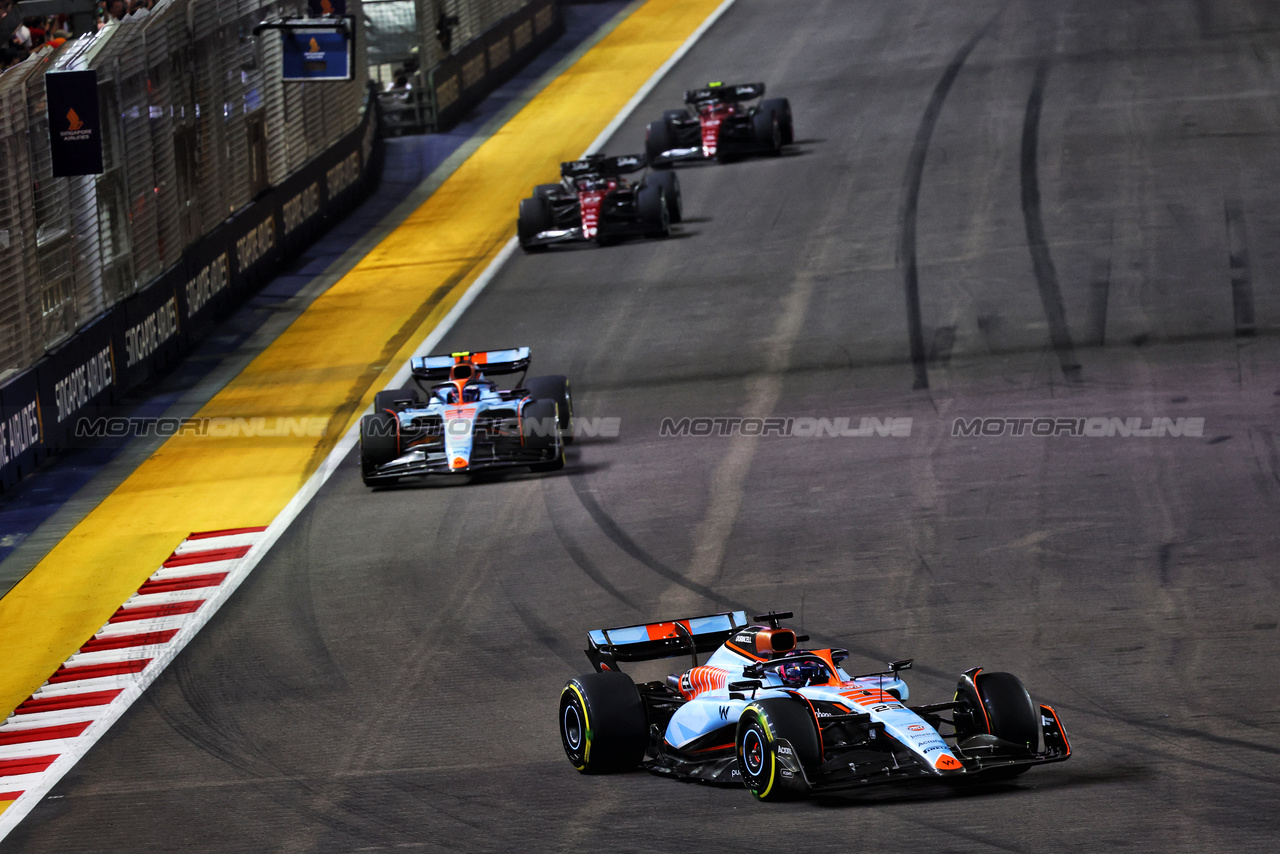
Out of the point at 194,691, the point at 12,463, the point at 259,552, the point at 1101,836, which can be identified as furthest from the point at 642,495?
the point at 1101,836

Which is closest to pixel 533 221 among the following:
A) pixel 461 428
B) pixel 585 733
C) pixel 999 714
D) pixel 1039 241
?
pixel 1039 241

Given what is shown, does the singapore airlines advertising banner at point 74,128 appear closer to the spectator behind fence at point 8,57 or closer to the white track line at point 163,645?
the spectator behind fence at point 8,57

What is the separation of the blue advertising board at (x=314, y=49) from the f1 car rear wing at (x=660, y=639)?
57.2 feet

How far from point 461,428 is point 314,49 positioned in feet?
36.7

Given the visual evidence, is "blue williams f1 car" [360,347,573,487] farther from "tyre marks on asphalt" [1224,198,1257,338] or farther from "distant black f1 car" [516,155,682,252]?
"distant black f1 car" [516,155,682,252]

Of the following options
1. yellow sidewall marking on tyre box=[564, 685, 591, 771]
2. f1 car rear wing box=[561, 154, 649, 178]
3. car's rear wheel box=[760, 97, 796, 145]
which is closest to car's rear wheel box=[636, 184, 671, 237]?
f1 car rear wing box=[561, 154, 649, 178]

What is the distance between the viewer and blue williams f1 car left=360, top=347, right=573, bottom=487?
18094mm

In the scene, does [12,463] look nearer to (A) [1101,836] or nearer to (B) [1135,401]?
(B) [1135,401]

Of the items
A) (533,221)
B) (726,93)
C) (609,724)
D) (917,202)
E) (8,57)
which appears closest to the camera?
(609,724)

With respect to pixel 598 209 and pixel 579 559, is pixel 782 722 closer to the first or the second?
pixel 579 559

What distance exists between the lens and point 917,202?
28.9 m

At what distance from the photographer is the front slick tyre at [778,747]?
9.56 m

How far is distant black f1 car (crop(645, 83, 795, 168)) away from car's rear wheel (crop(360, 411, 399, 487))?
15154 millimetres

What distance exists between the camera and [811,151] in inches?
1303
